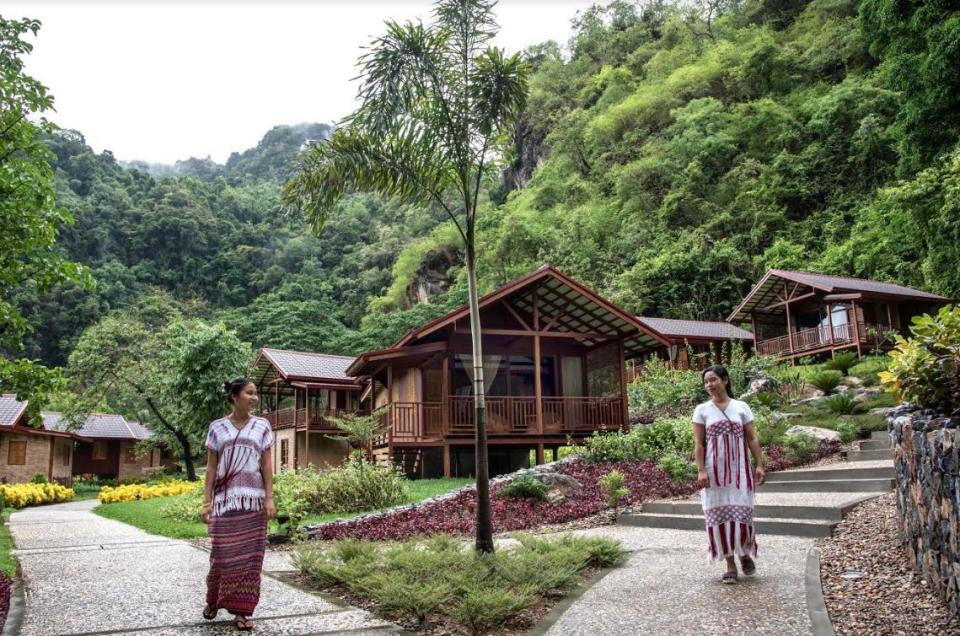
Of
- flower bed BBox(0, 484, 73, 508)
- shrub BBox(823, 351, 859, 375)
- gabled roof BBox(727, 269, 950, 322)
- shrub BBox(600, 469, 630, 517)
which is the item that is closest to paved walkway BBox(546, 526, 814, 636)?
shrub BBox(600, 469, 630, 517)

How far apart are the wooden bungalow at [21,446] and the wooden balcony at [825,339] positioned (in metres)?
31.7

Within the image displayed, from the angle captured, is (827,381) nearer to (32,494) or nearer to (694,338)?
(694,338)

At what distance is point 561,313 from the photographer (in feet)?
60.5

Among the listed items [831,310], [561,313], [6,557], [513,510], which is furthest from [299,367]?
[831,310]

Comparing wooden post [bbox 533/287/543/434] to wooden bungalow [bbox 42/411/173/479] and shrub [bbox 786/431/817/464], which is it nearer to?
shrub [bbox 786/431/817/464]

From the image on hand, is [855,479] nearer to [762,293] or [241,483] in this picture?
[241,483]

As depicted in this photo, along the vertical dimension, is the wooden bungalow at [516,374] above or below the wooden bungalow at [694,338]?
below

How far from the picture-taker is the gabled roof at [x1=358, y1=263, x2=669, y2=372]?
54.6 feet

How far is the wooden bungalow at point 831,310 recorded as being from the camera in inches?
1076

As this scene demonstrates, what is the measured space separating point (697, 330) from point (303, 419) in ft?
60.2

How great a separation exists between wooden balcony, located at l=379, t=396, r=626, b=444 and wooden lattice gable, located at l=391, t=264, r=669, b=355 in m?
1.68

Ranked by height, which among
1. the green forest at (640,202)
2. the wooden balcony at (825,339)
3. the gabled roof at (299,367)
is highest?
the green forest at (640,202)

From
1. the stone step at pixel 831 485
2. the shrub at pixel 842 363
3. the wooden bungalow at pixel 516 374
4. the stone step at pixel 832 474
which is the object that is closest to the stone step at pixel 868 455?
the stone step at pixel 832 474

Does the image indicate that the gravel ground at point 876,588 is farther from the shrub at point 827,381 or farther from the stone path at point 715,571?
the shrub at point 827,381
